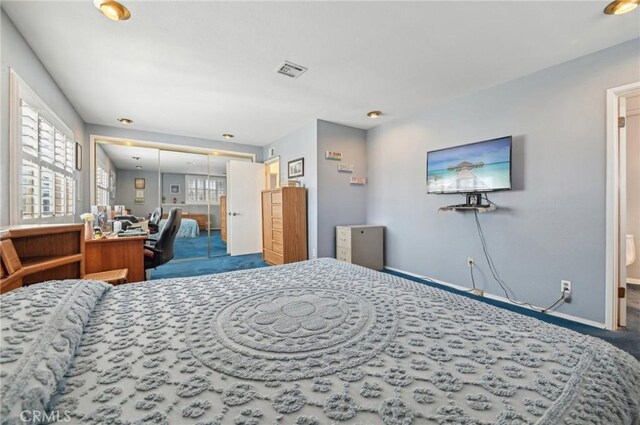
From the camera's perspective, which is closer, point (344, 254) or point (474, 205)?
point (474, 205)

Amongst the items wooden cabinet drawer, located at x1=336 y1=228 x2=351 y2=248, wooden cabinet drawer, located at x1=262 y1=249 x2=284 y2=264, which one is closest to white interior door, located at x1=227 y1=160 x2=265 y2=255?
wooden cabinet drawer, located at x1=262 y1=249 x2=284 y2=264

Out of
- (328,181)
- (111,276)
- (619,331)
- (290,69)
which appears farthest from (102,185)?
(619,331)

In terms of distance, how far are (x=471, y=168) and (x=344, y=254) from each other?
2112 millimetres

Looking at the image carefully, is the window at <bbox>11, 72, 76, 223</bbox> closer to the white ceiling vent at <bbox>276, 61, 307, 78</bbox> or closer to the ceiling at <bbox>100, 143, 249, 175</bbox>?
the ceiling at <bbox>100, 143, 249, 175</bbox>

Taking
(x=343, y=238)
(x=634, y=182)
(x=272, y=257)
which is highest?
(x=634, y=182)

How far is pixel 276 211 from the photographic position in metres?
4.47

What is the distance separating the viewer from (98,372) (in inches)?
29.1

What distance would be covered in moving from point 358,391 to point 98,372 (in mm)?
756

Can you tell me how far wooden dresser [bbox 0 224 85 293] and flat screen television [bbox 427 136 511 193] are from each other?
3700 mm

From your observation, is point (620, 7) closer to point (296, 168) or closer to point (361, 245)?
point (361, 245)

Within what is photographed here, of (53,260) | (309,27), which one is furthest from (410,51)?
(53,260)

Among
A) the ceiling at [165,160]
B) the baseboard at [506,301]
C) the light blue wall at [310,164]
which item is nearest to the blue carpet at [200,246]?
the ceiling at [165,160]

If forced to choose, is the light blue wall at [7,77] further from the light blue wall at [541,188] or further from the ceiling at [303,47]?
the light blue wall at [541,188]

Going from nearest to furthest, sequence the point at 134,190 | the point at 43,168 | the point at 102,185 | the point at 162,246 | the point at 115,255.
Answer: the point at 43,168 → the point at 115,255 → the point at 162,246 → the point at 102,185 → the point at 134,190
